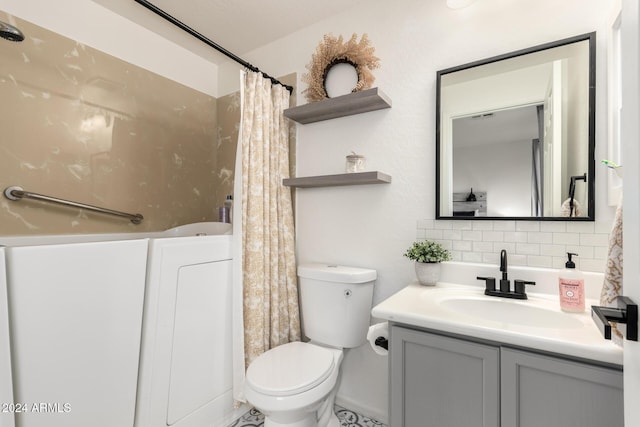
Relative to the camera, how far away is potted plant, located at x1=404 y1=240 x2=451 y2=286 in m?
1.35

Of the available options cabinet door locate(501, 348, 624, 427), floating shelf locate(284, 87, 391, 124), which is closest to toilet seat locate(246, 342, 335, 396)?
cabinet door locate(501, 348, 624, 427)

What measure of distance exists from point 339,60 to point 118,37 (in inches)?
57.8

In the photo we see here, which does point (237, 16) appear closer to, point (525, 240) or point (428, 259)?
point (428, 259)

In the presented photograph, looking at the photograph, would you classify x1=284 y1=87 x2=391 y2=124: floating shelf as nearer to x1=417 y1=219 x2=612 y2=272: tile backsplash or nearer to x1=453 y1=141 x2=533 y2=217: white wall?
x1=453 y1=141 x2=533 y2=217: white wall

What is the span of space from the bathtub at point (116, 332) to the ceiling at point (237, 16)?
1376mm

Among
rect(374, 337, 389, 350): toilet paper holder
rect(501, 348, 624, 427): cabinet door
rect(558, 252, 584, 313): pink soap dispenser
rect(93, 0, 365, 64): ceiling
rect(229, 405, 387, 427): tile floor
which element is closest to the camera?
rect(501, 348, 624, 427): cabinet door

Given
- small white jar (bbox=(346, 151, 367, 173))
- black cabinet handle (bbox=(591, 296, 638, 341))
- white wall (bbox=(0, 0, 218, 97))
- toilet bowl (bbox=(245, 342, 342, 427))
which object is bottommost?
toilet bowl (bbox=(245, 342, 342, 427))

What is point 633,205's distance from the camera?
52cm

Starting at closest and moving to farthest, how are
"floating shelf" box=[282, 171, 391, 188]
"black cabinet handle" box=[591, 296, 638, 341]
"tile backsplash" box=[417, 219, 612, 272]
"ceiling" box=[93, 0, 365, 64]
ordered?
"black cabinet handle" box=[591, 296, 638, 341] < "tile backsplash" box=[417, 219, 612, 272] < "floating shelf" box=[282, 171, 391, 188] < "ceiling" box=[93, 0, 365, 64]

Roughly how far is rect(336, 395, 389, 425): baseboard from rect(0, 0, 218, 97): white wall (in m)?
2.48

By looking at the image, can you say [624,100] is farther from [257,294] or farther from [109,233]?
[109,233]

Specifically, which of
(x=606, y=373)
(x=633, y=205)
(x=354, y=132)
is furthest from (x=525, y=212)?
(x=354, y=132)

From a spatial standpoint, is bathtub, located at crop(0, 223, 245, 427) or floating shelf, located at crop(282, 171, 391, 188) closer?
bathtub, located at crop(0, 223, 245, 427)

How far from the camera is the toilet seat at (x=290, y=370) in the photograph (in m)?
1.19
